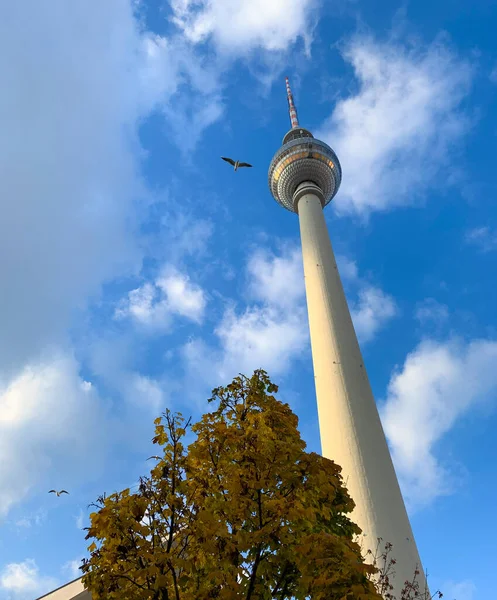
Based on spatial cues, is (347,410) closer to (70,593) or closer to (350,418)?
(350,418)

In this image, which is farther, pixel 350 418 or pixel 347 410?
pixel 347 410

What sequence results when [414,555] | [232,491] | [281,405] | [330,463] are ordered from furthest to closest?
[414,555] → [281,405] → [330,463] → [232,491]

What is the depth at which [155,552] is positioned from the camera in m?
6.53

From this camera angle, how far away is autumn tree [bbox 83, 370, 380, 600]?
20.1ft

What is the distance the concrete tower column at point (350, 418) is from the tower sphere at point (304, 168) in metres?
13.3

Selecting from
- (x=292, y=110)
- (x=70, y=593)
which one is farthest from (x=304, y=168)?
(x=70, y=593)

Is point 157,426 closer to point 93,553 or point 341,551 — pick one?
point 93,553

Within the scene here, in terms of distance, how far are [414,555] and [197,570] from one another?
18.3m

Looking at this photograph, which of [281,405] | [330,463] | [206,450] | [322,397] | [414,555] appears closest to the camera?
[330,463]

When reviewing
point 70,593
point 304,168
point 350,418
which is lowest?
point 70,593

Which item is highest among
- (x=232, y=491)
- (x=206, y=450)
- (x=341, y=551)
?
(x=206, y=450)

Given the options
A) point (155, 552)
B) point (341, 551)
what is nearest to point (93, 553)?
point (155, 552)

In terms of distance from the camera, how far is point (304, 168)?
50.9 meters

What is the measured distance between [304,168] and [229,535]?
159ft
